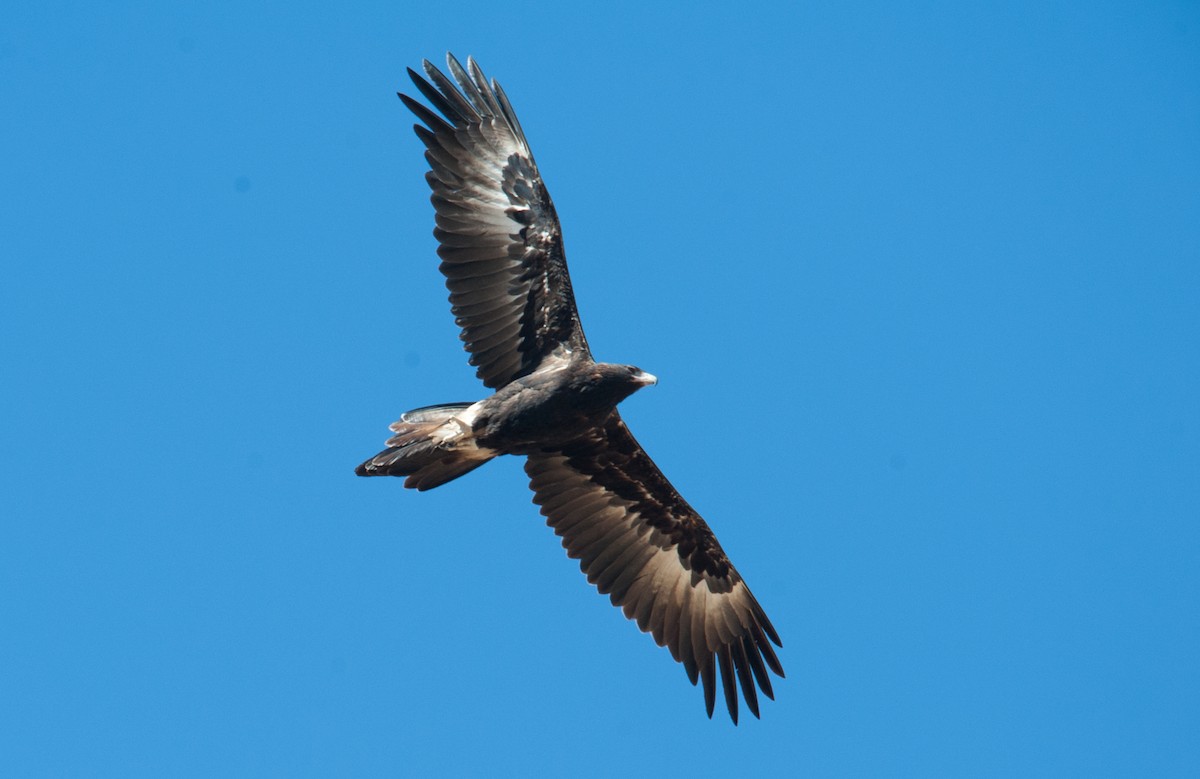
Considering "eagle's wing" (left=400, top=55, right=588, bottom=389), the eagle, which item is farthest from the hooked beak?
"eagle's wing" (left=400, top=55, right=588, bottom=389)

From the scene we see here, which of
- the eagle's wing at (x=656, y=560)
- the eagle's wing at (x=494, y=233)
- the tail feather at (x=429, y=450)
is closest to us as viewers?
the tail feather at (x=429, y=450)

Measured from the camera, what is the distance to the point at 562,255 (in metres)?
14.8

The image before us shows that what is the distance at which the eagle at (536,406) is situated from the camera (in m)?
14.3

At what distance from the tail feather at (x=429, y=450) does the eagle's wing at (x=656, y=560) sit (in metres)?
1.55

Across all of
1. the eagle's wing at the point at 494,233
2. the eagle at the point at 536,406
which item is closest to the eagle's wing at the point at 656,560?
the eagle at the point at 536,406

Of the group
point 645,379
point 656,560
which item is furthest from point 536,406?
point 656,560

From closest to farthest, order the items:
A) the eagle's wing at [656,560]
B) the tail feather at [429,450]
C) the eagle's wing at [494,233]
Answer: the tail feather at [429,450]
the eagle's wing at [494,233]
the eagle's wing at [656,560]

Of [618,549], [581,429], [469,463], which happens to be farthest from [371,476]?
[618,549]

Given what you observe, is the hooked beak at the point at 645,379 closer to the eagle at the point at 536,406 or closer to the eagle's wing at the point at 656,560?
the eagle at the point at 536,406

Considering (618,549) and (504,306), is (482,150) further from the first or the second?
(618,549)

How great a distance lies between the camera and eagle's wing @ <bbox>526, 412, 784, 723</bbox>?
15.9 meters

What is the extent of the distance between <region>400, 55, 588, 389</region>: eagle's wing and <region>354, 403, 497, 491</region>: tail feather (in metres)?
0.73

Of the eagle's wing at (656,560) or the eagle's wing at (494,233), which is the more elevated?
the eagle's wing at (494,233)

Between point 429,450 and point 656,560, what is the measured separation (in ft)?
10.8
